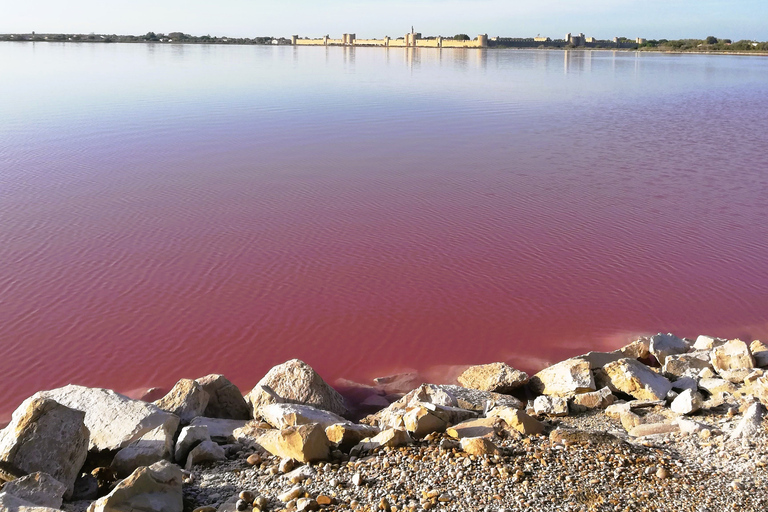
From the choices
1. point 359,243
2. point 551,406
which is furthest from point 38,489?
point 359,243

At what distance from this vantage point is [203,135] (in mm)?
21797

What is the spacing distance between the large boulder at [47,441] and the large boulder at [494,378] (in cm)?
409

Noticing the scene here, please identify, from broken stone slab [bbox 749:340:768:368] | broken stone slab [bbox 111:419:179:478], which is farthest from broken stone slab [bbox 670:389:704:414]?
broken stone slab [bbox 111:419:179:478]

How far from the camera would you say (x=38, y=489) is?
455 cm

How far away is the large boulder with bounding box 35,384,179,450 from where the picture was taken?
18.8ft

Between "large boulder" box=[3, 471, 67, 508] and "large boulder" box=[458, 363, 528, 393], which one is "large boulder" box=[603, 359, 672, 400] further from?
"large boulder" box=[3, 471, 67, 508]

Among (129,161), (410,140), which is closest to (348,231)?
(129,161)

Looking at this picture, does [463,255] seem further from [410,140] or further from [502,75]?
[502,75]

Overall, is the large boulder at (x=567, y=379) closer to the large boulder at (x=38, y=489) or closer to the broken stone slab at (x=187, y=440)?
the broken stone slab at (x=187, y=440)

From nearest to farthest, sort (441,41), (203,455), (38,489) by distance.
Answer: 1. (38,489)
2. (203,455)
3. (441,41)

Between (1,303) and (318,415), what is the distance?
566 cm

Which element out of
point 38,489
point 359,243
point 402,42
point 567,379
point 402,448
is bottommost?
point 567,379

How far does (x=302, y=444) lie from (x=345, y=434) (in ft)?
1.54

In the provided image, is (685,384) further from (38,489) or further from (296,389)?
(38,489)
